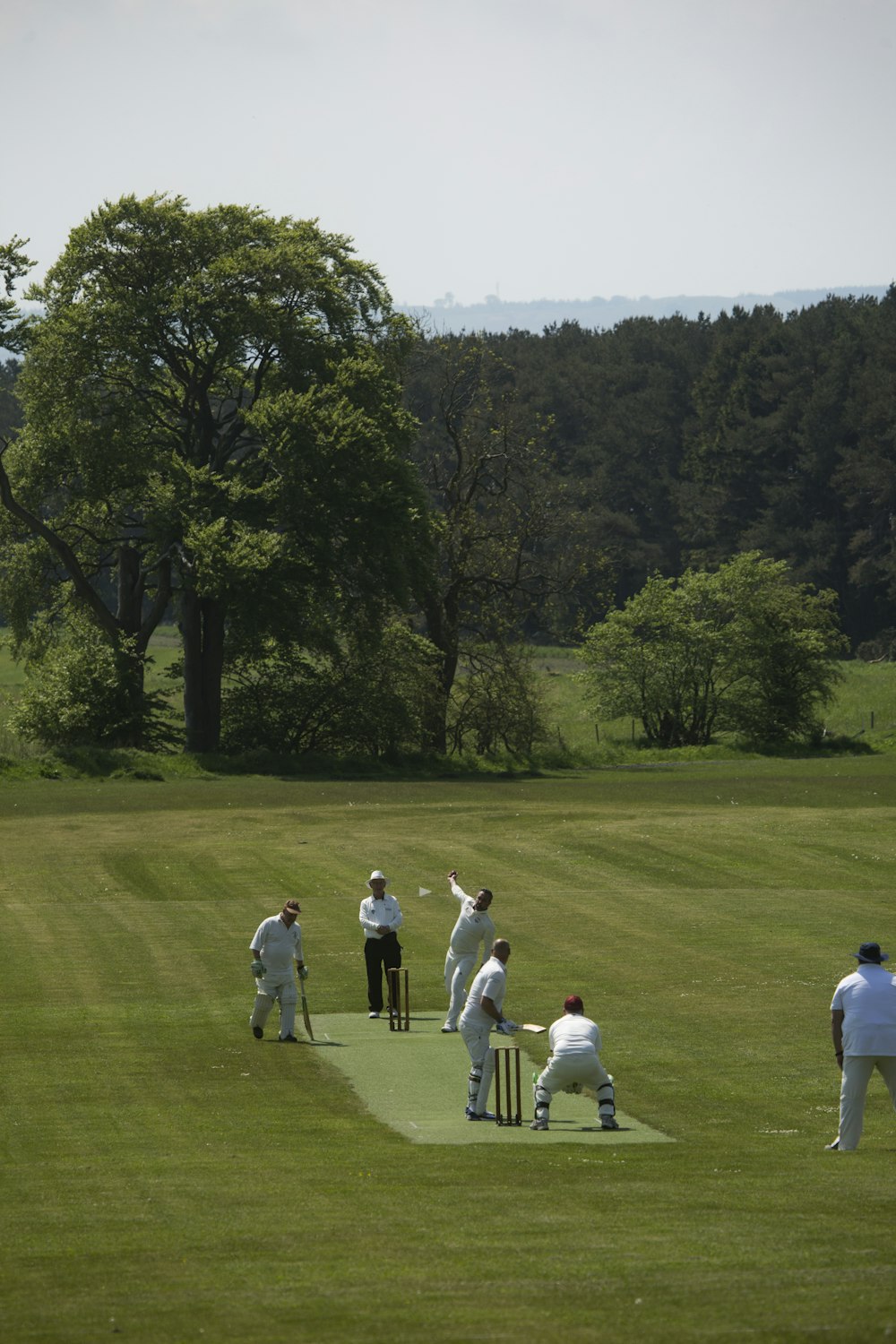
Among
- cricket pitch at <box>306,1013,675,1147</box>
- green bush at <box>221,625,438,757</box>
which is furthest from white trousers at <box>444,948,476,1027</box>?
green bush at <box>221,625,438,757</box>

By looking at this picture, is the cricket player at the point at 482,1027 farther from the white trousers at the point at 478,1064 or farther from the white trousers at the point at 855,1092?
the white trousers at the point at 855,1092

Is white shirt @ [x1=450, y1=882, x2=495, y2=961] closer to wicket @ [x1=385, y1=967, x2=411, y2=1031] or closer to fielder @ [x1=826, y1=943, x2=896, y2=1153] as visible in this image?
wicket @ [x1=385, y1=967, x2=411, y2=1031]

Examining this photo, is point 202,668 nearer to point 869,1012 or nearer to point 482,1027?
point 482,1027

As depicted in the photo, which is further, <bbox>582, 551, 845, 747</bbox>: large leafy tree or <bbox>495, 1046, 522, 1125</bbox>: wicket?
<bbox>582, 551, 845, 747</bbox>: large leafy tree

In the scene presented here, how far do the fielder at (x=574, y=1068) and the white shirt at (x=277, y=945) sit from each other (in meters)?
5.30

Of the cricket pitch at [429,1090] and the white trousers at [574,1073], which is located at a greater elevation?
the white trousers at [574,1073]

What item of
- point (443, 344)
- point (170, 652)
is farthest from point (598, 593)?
point (170, 652)

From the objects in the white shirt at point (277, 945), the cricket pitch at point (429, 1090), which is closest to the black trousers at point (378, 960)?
the cricket pitch at point (429, 1090)

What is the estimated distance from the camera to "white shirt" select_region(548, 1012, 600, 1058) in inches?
625

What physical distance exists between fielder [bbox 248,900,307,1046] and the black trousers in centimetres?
175

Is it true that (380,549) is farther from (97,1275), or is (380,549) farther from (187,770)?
(97,1275)

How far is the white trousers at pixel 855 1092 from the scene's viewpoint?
1471cm

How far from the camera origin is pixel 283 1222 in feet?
39.0

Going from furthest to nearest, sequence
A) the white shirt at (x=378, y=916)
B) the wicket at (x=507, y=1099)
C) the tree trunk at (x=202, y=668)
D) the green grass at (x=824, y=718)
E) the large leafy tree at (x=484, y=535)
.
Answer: the large leafy tree at (x=484, y=535), the green grass at (x=824, y=718), the tree trunk at (x=202, y=668), the white shirt at (x=378, y=916), the wicket at (x=507, y=1099)
